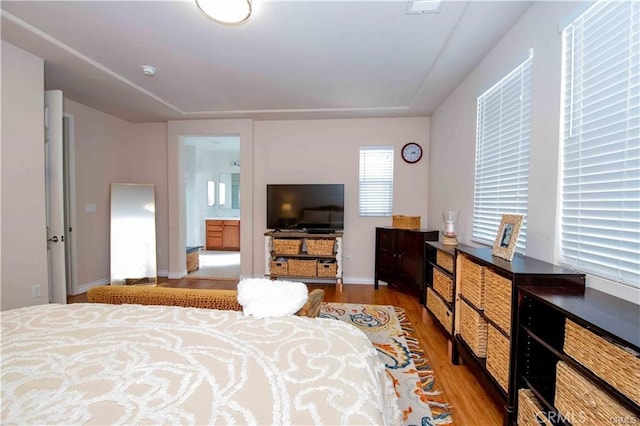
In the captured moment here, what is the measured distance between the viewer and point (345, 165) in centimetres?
434

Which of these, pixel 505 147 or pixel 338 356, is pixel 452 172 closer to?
pixel 505 147

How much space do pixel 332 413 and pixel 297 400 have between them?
4.1 inches

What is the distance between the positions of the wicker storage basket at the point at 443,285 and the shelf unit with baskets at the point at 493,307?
0.16 m

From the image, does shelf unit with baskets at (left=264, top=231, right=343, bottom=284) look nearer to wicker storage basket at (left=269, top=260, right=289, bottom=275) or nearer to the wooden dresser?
wicker storage basket at (left=269, top=260, right=289, bottom=275)

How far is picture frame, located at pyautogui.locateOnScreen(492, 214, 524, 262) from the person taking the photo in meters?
1.71

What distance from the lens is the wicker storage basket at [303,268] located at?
4.00 metres

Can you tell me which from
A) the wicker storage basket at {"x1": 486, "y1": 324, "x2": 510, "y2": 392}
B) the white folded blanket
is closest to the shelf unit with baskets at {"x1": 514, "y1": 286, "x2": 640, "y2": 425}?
the wicker storage basket at {"x1": 486, "y1": 324, "x2": 510, "y2": 392}

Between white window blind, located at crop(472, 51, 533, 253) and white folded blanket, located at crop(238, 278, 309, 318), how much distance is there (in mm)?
1656

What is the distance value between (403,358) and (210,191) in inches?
272

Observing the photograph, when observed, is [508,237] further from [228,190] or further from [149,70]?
[228,190]

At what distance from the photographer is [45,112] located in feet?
8.83

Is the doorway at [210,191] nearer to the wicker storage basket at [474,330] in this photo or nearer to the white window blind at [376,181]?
the white window blind at [376,181]

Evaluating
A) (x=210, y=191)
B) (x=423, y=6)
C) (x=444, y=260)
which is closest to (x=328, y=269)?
(x=444, y=260)

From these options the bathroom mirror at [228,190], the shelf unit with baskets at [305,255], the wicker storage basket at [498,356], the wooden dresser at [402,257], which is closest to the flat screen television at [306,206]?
the shelf unit with baskets at [305,255]
